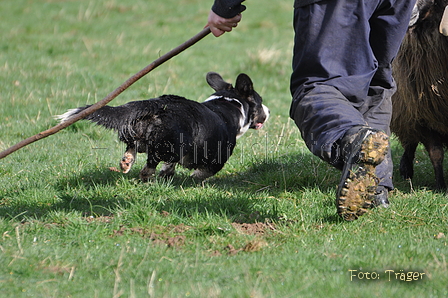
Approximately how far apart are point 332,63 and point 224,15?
2.45 ft

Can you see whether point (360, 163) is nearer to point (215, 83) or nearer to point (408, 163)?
point (408, 163)

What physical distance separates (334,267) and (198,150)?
2.16 metres

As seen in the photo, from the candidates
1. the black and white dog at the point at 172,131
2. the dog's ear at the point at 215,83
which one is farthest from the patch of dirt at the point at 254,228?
the dog's ear at the point at 215,83

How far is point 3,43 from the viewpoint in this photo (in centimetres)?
1173

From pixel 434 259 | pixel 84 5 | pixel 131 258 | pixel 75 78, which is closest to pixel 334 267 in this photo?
pixel 434 259

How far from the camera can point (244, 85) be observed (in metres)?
5.80

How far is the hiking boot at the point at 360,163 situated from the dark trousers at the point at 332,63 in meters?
0.15

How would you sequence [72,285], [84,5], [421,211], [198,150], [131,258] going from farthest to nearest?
[84,5]
[198,150]
[421,211]
[131,258]
[72,285]

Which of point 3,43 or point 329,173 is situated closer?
point 329,173

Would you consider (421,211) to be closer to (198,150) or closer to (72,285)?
(198,150)

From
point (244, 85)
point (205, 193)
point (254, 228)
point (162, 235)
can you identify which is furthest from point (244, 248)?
point (244, 85)

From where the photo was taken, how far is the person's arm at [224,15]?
11.5 ft

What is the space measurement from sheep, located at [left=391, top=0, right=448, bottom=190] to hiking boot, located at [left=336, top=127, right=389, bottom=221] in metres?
1.62

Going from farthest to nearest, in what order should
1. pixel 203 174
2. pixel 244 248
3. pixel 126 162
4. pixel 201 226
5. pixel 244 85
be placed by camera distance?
pixel 244 85 < pixel 203 174 < pixel 126 162 < pixel 201 226 < pixel 244 248
